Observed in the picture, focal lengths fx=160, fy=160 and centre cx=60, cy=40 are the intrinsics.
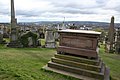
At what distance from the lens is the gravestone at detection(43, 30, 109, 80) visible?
22.6ft

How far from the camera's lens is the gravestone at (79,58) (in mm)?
6887

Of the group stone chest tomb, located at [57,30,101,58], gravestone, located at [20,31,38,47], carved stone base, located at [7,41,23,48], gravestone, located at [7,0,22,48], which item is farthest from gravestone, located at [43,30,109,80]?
gravestone, located at [20,31,38,47]

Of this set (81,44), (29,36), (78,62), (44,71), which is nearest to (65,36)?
(81,44)

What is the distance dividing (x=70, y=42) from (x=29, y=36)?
8.75 meters

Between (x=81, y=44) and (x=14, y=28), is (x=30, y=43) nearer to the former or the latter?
(x=14, y=28)

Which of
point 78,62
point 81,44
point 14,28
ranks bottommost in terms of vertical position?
point 78,62

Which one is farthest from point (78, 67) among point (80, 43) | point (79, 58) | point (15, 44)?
point (15, 44)

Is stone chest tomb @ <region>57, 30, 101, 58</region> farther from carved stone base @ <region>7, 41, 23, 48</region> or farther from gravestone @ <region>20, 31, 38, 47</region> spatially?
gravestone @ <region>20, 31, 38, 47</region>

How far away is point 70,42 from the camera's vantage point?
7.71m

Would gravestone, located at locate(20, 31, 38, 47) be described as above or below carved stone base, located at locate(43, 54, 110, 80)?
above

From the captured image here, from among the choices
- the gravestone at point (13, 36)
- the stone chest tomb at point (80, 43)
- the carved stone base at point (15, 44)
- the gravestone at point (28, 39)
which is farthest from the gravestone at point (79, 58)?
the gravestone at point (28, 39)

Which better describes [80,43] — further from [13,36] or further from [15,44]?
[13,36]

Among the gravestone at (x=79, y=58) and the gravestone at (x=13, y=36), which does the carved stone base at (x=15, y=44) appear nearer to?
the gravestone at (x=13, y=36)

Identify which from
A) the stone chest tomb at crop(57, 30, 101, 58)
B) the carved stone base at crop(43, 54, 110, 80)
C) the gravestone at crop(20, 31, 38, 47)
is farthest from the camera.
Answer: the gravestone at crop(20, 31, 38, 47)
